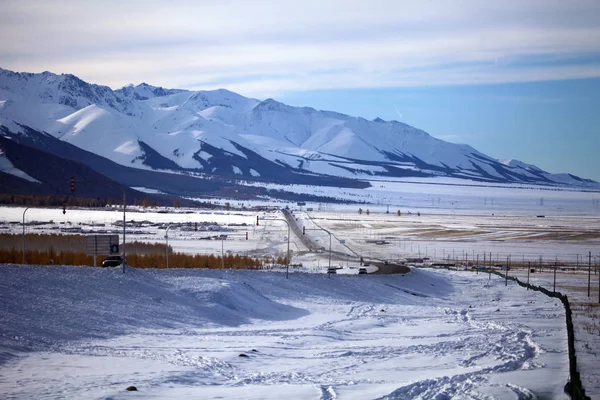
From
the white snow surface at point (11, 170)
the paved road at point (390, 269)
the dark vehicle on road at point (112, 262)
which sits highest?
the white snow surface at point (11, 170)

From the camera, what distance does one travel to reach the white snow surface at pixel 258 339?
74.3ft

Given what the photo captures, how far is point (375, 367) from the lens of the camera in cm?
2677

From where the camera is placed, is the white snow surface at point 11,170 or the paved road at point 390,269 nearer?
the paved road at point 390,269

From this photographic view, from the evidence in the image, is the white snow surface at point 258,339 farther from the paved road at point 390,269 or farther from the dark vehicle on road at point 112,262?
the paved road at point 390,269

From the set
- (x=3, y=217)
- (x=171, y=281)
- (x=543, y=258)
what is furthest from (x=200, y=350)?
(x=3, y=217)

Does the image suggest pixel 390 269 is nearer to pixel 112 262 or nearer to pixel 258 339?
pixel 112 262

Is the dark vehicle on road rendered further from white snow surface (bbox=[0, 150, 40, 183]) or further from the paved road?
white snow surface (bbox=[0, 150, 40, 183])

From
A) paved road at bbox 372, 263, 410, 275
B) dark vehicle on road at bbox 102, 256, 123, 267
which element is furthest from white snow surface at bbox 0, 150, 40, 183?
dark vehicle on road at bbox 102, 256, 123, 267

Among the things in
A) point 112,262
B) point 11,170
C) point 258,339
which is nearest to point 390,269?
point 112,262

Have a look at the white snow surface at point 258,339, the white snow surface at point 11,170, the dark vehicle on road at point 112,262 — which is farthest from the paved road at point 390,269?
the white snow surface at point 11,170

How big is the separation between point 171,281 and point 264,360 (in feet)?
54.9

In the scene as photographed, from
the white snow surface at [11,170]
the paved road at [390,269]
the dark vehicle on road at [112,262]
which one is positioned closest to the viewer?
the dark vehicle on road at [112,262]

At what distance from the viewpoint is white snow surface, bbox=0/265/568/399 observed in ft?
74.3

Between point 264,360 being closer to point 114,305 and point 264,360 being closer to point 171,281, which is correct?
point 114,305
